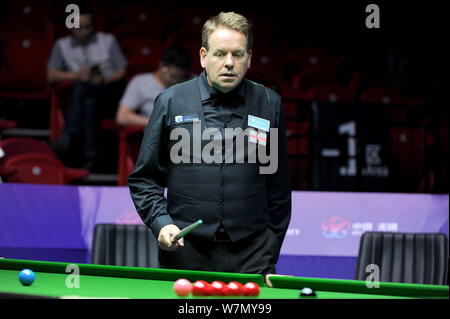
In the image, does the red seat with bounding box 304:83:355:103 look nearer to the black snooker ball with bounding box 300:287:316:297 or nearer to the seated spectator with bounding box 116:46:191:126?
the seated spectator with bounding box 116:46:191:126

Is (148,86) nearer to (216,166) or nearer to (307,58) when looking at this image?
(307,58)

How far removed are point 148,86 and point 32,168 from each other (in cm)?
97

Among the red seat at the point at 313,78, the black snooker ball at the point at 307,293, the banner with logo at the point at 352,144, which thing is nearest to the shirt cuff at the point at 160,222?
the black snooker ball at the point at 307,293

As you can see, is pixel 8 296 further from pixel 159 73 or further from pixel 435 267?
pixel 159 73

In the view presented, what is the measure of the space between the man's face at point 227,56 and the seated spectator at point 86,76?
2685 millimetres

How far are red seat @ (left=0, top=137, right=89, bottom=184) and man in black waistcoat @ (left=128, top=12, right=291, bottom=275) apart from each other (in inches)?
84.8

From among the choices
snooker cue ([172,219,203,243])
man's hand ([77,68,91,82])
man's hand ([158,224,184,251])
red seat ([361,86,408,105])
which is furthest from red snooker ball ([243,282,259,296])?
red seat ([361,86,408,105])

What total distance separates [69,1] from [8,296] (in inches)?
186

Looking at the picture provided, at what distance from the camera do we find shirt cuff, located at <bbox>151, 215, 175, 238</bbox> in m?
3.19

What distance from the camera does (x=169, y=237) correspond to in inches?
122

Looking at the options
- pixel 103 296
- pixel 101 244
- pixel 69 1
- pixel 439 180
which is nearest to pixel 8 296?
pixel 103 296

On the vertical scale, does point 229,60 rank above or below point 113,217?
above

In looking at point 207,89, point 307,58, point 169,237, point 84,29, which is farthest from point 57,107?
point 169,237

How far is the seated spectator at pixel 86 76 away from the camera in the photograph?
5.83 metres
